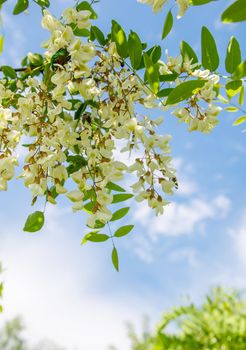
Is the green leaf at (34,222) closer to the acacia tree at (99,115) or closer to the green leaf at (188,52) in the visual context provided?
the acacia tree at (99,115)

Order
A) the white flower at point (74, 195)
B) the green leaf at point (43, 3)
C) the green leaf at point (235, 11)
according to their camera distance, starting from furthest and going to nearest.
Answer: the green leaf at point (43, 3) → the white flower at point (74, 195) → the green leaf at point (235, 11)

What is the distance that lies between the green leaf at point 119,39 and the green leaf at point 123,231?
15.0 inches

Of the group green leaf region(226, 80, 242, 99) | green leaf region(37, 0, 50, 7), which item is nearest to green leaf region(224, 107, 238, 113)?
green leaf region(226, 80, 242, 99)

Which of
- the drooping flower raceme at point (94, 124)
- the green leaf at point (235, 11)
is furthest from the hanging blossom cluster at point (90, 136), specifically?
the green leaf at point (235, 11)

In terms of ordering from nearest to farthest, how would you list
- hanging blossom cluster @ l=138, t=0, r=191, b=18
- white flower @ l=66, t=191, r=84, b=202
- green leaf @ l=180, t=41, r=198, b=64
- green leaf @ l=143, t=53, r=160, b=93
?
hanging blossom cluster @ l=138, t=0, r=191, b=18, green leaf @ l=143, t=53, r=160, b=93, white flower @ l=66, t=191, r=84, b=202, green leaf @ l=180, t=41, r=198, b=64

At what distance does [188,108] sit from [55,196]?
364 mm

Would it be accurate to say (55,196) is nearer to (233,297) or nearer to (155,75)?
(155,75)

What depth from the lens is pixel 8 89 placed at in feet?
3.73

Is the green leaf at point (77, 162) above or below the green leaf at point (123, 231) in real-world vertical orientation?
above

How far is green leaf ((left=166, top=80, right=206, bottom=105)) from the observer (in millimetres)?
739

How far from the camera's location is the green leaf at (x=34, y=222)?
96 centimetres

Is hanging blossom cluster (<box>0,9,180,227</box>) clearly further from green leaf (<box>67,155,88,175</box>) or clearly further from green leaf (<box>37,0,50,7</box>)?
green leaf (<box>37,0,50,7</box>)

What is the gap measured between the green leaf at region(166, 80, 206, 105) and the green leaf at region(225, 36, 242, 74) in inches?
6.5

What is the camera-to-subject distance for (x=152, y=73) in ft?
2.74
